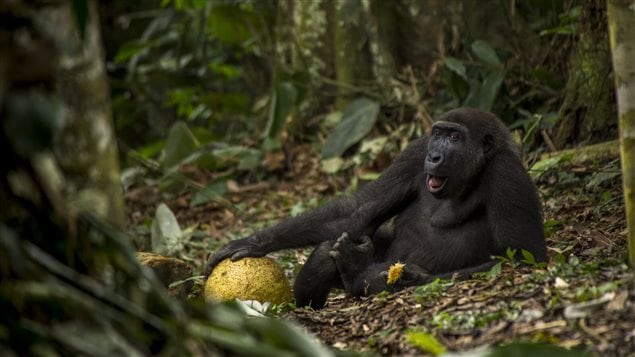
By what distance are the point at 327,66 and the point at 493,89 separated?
2528 millimetres

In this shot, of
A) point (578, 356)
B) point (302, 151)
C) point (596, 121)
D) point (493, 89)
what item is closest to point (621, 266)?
point (578, 356)

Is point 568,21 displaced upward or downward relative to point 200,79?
upward

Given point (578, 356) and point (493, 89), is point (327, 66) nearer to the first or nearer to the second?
point (493, 89)

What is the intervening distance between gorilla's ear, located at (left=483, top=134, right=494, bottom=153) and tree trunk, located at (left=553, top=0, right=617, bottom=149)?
2.27 metres

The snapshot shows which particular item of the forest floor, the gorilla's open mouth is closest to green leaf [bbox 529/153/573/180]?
the forest floor

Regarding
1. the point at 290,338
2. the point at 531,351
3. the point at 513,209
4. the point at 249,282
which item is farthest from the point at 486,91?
the point at 290,338

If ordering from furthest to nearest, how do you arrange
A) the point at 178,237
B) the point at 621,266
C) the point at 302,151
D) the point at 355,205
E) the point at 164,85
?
1. the point at 164,85
2. the point at 302,151
3. the point at 178,237
4. the point at 355,205
5. the point at 621,266

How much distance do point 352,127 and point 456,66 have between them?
1.35 metres

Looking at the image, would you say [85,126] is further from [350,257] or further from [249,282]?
[350,257]

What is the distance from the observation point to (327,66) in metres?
10.9

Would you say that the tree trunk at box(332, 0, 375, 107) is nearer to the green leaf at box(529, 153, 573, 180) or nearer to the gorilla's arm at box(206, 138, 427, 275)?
the green leaf at box(529, 153, 573, 180)

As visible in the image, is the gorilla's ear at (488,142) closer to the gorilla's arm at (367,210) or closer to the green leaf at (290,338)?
the gorilla's arm at (367,210)

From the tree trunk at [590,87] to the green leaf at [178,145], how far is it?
3.95m

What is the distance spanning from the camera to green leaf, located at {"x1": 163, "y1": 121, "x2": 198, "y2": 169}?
10148mm
